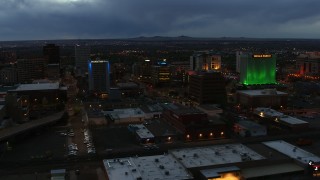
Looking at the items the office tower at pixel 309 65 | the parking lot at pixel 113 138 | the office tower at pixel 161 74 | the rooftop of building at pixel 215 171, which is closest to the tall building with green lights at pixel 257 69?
the office tower at pixel 309 65

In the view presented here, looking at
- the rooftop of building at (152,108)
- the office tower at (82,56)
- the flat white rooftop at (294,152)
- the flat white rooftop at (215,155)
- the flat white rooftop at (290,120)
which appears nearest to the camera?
the flat white rooftop at (215,155)

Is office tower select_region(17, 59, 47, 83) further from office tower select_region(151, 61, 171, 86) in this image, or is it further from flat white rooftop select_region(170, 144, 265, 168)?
flat white rooftop select_region(170, 144, 265, 168)

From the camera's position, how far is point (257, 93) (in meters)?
44.8

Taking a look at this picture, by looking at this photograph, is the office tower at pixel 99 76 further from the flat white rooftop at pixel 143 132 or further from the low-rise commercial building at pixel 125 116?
the flat white rooftop at pixel 143 132

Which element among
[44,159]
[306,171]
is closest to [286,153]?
[306,171]

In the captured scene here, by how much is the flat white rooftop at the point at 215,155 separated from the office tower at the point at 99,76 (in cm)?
3036

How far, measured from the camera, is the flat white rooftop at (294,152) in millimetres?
23656

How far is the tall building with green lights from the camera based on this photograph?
6150cm

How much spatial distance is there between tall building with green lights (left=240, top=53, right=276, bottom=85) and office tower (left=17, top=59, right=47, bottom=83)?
121ft

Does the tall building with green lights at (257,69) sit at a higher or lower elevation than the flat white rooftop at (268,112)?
higher

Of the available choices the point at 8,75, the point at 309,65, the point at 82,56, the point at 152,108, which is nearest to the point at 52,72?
the point at 8,75

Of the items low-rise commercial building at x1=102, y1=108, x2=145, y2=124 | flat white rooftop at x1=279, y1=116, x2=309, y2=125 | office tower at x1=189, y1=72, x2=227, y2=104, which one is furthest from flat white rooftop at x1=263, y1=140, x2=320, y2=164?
office tower at x1=189, y1=72, x2=227, y2=104

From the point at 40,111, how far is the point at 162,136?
1833 centimetres

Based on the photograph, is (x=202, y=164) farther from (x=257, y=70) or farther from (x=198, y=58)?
(x=198, y=58)
